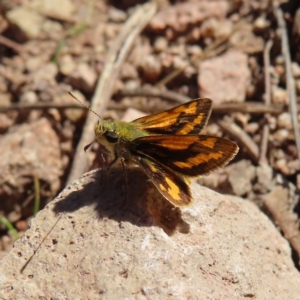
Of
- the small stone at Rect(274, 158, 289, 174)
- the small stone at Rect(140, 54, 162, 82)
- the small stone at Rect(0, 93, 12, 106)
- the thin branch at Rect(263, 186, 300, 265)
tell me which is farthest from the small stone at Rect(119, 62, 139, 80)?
the thin branch at Rect(263, 186, 300, 265)

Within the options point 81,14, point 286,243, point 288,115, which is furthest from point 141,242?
point 81,14

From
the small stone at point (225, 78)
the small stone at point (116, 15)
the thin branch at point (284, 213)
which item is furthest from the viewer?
the small stone at point (116, 15)

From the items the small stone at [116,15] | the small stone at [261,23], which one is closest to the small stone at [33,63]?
the small stone at [116,15]

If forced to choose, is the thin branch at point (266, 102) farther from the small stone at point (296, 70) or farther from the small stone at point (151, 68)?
the small stone at point (151, 68)

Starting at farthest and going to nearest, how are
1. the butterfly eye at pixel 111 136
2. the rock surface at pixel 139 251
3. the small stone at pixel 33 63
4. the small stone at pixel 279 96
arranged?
the small stone at pixel 33 63 → the small stone at pixel 279 96 → the butterfly eye at pixel 111 136 → the rock surface at pixel 139 251

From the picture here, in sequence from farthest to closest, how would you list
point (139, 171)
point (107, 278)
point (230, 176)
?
1. point (230, 176)
2. point (139, 171)
3. point (107, 278)

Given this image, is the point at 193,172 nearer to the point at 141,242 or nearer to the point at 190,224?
the point at 190,224

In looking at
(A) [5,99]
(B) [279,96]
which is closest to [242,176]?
(B) [279,96]
